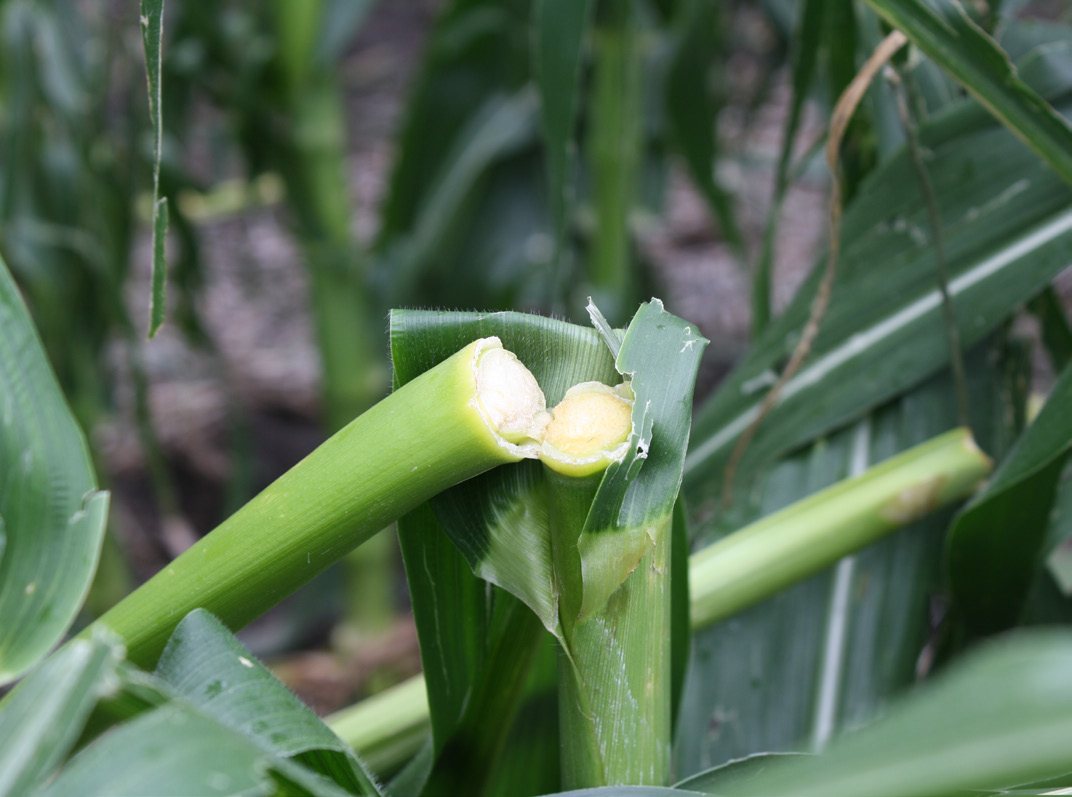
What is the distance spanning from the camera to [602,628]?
0.19 metres

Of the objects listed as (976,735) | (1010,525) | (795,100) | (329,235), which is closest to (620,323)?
(329,235)

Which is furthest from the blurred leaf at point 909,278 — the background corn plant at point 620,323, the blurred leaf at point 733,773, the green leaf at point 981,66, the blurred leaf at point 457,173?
the blurred leaf at point 457,173

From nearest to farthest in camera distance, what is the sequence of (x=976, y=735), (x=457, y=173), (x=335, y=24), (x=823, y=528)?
(x=976, y=735), (x=823, y=528), (x=335, y=24), (x=457, y=173)

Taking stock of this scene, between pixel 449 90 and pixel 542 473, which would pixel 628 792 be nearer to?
pixel 542 473

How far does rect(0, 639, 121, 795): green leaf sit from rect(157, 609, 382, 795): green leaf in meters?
0.04

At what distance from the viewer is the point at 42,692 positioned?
0.44 ft

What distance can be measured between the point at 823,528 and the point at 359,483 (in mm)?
209

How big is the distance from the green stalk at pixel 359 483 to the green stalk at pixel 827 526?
Answer: 16 centimetres

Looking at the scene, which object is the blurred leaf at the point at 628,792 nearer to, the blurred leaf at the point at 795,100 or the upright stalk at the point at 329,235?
the blurred leaf at the point at 795,100

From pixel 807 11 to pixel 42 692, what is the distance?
391 millimetres

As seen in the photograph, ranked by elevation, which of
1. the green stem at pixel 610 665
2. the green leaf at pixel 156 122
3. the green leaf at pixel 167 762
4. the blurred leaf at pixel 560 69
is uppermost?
the blurred leaf at pixel 560 69

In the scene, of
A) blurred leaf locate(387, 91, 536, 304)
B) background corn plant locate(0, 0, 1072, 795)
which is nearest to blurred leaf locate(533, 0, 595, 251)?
background corn plant locate(0, 0, 1072, 795)

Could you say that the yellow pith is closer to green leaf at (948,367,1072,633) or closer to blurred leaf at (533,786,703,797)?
blurred leaf at (533,786,703,797)

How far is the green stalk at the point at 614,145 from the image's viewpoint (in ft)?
2.41
